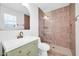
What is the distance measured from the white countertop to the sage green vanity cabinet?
0.04m

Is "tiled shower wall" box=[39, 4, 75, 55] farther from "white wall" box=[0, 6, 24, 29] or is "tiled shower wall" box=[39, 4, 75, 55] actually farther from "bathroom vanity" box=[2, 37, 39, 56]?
"white wall" box=[0, 6, 24, 29]

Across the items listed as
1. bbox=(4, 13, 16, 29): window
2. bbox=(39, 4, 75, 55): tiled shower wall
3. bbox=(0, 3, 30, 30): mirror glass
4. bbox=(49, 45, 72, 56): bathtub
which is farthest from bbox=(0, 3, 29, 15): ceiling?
bbox=(49, 45, 72, 56): bathtub

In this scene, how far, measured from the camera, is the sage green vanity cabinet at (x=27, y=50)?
1204mm

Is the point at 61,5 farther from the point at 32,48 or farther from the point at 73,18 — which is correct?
the point at 32,48

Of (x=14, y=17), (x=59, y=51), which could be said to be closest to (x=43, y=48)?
(x=59, y=51)

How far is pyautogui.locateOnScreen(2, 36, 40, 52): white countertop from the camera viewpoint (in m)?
1.17

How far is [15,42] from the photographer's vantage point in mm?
1259

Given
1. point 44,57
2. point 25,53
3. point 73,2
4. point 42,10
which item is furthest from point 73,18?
point 25,53

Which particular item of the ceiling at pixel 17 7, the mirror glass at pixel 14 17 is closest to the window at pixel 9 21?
the mirror glass at pixel 14 17

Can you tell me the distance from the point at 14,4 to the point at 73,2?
783 millimetres

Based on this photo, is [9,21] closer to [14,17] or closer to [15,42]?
[14,17]

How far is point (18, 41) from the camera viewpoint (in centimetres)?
129

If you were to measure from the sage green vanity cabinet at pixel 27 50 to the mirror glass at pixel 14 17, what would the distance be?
245 mm

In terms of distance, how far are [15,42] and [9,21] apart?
30cm
